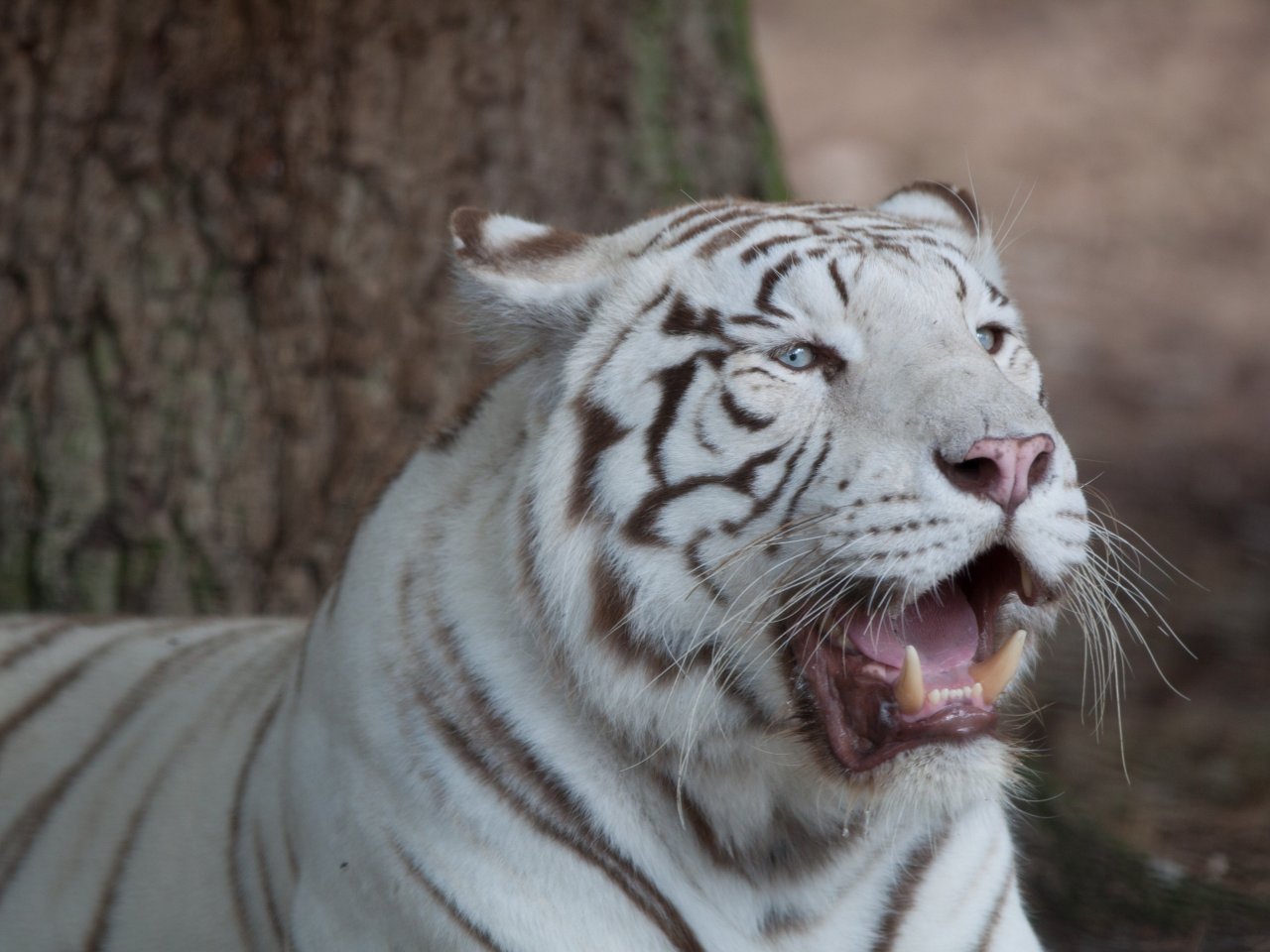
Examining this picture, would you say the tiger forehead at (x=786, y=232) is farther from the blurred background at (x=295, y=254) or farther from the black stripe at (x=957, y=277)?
the blurred background at (x=295, y=254)

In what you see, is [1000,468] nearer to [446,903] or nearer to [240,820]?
[446,903]

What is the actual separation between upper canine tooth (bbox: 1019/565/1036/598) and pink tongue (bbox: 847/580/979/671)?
0.09 m

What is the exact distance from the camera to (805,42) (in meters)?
11.2

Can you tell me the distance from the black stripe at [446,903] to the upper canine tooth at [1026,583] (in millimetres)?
775

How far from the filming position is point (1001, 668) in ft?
5.87

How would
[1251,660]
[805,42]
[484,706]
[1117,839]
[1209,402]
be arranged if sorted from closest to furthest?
[484,706] → [1117,839] → [1251,660] → [1209,402] → [805,42]

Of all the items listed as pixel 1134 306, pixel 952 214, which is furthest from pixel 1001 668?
pixel 1134 306

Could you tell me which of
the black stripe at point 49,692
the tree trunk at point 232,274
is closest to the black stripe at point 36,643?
the black stripe at point 49,692

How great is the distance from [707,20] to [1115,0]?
7720 mm

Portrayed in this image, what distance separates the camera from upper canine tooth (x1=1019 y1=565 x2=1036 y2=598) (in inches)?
69.8

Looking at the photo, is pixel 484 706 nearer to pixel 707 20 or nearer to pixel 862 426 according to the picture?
pixel 862 426

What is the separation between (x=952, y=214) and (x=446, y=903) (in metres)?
1.29

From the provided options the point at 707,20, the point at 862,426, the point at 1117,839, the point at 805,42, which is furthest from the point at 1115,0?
the point at 862,426

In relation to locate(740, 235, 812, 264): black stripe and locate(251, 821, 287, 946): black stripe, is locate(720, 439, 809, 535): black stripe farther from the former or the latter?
locate(251, 821, 287, 946): black stripe
